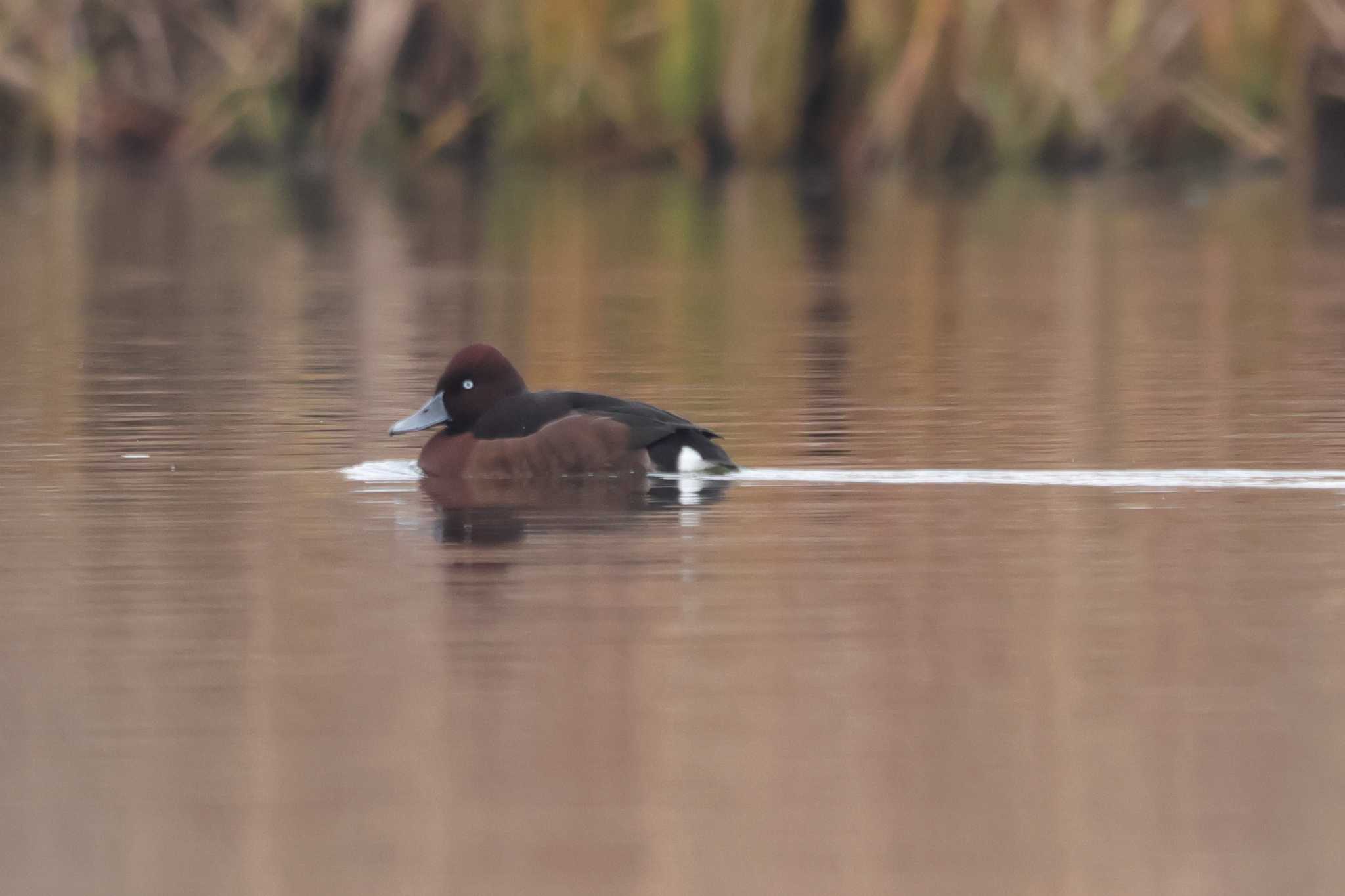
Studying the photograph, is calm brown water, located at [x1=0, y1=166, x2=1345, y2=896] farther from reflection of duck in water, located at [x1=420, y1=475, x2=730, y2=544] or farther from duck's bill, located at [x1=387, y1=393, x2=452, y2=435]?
duck's bill, located at [x1=387, y1=393, x2=452, y2=435]

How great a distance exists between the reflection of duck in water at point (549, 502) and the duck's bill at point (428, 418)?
0.21m

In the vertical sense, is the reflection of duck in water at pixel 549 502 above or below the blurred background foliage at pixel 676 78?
below

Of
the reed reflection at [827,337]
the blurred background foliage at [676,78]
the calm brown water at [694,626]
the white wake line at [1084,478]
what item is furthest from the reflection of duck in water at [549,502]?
the blurred background foliage at [676,78]

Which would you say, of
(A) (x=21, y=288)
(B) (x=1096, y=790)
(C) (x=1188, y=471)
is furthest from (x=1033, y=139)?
(B) (x=1096, y=790)

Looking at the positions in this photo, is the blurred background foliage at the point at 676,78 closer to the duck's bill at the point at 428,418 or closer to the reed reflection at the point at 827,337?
the reed reflection at the point at 827,337

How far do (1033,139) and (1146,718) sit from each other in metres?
19.3

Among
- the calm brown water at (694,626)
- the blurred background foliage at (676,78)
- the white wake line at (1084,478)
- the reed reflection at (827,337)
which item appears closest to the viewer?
the calm brown water at (694,626)

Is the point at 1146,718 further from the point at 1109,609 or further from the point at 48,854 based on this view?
the point at 48,854

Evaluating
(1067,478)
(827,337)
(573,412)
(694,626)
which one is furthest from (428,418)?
(827,337)

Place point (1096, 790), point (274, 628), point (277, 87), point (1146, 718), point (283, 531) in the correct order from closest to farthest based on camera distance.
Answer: point (1096, 790), point (1146, 718), point (274, 628), point (283, 531), point (277, 87)

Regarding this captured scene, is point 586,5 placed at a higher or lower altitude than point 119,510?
higher

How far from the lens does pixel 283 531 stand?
24.7ft

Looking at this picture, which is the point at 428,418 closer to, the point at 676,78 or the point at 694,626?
the point at 694,626

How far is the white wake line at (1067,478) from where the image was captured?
8.22 meters
